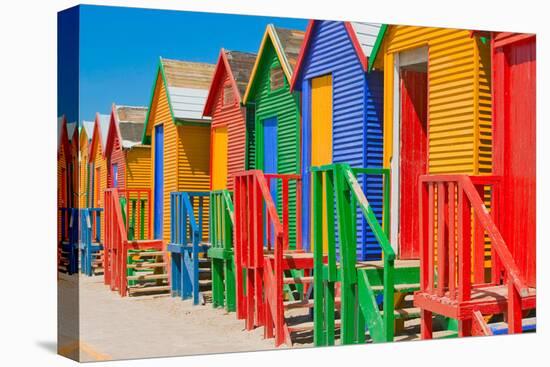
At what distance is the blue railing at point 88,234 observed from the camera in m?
8.62

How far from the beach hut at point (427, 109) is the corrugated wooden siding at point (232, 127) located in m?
1.97

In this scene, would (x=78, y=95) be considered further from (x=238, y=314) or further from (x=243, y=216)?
(x=238, y=314)

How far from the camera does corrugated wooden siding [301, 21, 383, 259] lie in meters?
10.5

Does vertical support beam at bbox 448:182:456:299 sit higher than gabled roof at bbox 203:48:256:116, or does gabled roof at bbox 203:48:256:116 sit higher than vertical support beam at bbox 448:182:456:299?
gabled roof at bbox 203:48:256:116

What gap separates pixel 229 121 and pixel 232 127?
9cm

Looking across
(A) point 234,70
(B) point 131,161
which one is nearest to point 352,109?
(A) point 234,70

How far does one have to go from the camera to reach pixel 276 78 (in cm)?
1177

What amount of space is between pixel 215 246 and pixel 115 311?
2.95 m

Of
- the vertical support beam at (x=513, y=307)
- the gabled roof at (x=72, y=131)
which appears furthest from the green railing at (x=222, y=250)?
the vertical support beam at (x=513, y=307)

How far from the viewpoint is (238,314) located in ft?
35.7

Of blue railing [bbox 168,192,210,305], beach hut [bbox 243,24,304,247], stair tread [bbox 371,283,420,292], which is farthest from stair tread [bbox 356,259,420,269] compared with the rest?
blue railing [bbox 168,192,210,305]

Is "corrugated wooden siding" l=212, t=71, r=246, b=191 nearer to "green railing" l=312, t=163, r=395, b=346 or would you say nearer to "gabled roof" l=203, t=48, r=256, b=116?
"gabled roof" l=203, t=48, r=256, b=116

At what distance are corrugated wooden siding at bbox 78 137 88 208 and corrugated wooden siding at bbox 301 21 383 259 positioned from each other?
3136 millimetres

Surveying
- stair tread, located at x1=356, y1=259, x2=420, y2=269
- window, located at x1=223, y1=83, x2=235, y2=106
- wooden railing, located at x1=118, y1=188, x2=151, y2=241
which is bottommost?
stair tread, located at x1=356, y1=259, x2=420, y2=269
